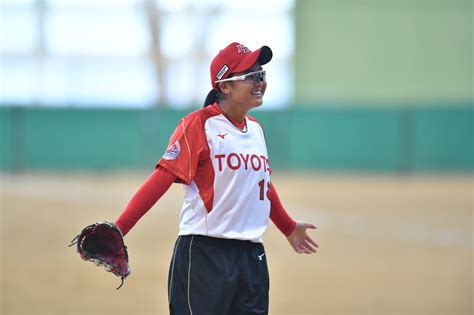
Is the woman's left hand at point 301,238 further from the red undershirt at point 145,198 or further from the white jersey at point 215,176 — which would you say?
the red undershirt at point 145,198

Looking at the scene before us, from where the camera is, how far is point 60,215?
513 inches

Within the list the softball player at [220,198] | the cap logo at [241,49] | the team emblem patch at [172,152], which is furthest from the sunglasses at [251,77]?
the team emblem patch at [172,152]

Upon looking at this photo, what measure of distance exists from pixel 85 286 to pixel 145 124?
51.3 feet

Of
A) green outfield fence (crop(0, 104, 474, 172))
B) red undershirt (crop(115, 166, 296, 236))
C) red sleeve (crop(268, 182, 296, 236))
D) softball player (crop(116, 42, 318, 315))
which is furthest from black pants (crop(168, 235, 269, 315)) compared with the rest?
green outfield fence (crop(0, 104, 474, 172))

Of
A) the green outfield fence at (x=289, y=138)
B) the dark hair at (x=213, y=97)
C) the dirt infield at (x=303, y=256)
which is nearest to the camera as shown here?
the dark hair at (x=213, y=97)

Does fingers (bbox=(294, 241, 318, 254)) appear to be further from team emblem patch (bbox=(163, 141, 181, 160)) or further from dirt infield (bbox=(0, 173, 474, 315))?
dirt infield (bbox=(0, 173, 474, 315))

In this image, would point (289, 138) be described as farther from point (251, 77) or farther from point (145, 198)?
point (145, 198)

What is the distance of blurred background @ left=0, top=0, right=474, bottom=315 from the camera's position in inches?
310

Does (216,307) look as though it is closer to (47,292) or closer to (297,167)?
(47,292)

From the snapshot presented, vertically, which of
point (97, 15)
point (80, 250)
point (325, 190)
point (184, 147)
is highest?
point (97, 15)

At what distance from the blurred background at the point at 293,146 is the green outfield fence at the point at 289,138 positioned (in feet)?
0.12

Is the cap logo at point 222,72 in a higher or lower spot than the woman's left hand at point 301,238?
higher

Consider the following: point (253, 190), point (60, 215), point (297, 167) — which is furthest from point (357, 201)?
point (253, 190)

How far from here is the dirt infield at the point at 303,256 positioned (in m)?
6.96
